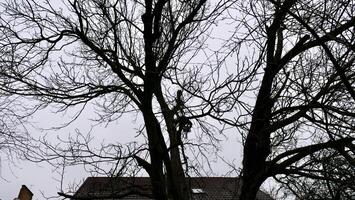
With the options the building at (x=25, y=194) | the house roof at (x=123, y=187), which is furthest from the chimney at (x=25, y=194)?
the house roof at (x=123, y=187)

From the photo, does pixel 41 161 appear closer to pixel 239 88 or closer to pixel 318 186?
pixel 239 88

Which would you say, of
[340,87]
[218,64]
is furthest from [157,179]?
[340,87]

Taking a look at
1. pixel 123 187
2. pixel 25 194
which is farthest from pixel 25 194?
pixel 123 187

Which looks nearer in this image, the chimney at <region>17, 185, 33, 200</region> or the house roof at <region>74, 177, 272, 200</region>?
the house roof at <region>74, 177, 272, 200</region>

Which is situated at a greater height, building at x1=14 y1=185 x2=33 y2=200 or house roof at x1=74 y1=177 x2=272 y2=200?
building at x1=14 y1=185 x2=33 y2=200

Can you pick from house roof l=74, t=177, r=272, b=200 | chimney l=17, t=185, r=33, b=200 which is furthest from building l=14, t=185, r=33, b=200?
house roof l=74, t=177, r=272, b=200

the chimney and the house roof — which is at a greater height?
the chimney

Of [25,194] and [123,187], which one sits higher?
[25,194]

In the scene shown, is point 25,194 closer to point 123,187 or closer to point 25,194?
point 25,194

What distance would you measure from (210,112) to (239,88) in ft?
2.57

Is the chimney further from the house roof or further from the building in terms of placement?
the house roof

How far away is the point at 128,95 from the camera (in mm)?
7715

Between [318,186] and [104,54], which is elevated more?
[104,54]

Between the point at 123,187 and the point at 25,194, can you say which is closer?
the point at 123,187
